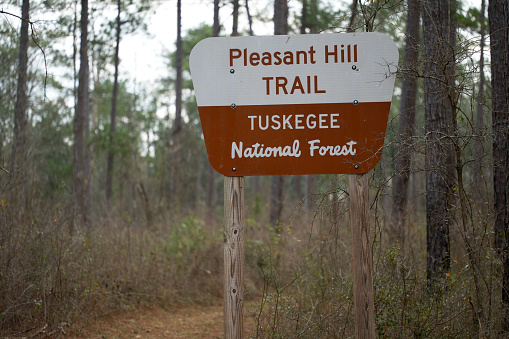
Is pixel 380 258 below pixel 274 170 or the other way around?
below

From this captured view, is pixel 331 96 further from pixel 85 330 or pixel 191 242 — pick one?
pixel 191 242

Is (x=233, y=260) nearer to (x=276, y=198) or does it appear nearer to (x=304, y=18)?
(x=276, y=198)

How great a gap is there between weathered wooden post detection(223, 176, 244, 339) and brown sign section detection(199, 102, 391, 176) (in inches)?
6.3

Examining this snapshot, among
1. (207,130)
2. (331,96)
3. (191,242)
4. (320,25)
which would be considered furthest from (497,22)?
(320,25)

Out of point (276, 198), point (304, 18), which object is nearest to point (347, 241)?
point (276, 198)

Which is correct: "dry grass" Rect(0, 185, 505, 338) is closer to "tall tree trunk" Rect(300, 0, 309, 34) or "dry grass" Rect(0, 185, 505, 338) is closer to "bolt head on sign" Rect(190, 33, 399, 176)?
"bolt head on sign" Rect(190, 33, 399, 176)

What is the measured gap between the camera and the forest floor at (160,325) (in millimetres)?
6141

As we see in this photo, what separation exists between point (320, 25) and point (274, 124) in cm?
1511

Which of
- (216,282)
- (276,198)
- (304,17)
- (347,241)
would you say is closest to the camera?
(347,241)

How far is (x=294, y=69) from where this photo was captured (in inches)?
153

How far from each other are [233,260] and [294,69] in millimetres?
1572

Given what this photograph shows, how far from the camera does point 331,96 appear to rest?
385cm

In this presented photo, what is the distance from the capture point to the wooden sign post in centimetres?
382

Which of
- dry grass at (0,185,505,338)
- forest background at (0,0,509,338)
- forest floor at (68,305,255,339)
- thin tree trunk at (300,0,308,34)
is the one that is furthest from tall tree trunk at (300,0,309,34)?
forest floor at (68,305,255,339)
